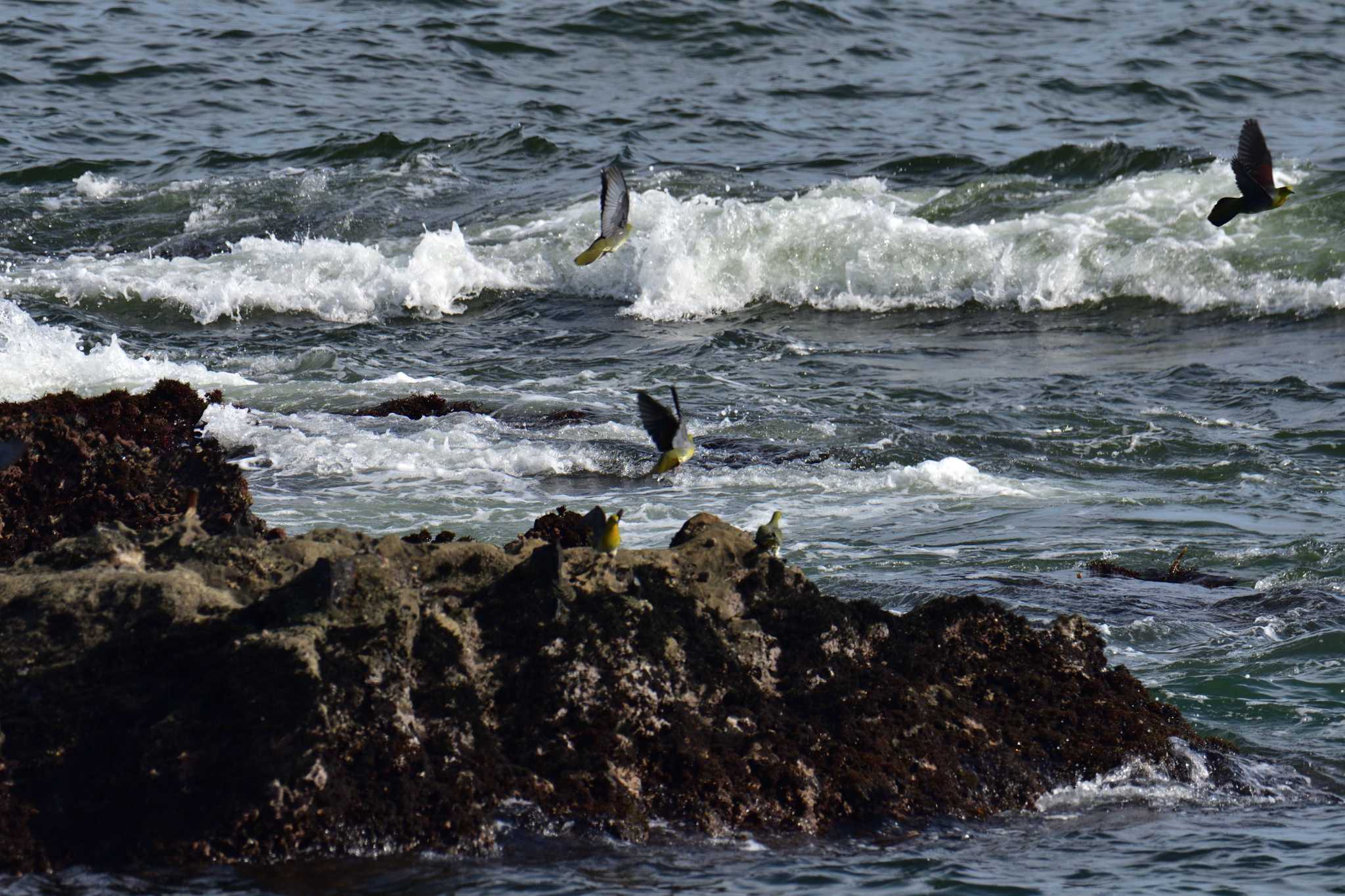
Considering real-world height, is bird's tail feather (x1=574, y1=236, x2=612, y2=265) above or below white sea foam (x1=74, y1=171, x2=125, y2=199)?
above

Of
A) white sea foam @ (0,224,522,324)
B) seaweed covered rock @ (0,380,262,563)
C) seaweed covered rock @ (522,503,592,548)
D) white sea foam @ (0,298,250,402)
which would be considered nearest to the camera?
seaweed covered rock @ (0,380,262,563)


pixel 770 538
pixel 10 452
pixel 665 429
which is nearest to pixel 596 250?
pixel 665 429

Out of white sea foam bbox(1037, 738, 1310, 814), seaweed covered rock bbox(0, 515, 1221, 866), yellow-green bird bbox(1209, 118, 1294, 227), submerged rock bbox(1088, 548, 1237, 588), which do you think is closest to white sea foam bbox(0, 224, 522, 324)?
submerged rock bbox(1088, 548, 1237, 588)

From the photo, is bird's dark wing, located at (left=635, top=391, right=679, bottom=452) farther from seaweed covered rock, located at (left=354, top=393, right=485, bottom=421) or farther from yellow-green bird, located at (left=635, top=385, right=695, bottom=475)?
seaweed covered rock, located at (left=354, top=393, right=485, bottom=421)

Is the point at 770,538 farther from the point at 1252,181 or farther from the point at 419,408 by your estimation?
the point at 419,408

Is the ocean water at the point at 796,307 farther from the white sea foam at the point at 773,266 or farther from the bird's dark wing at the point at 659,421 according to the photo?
the bird's dark wing at the point at 659,421

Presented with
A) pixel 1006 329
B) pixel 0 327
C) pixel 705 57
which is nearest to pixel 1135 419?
pixel 1006 329

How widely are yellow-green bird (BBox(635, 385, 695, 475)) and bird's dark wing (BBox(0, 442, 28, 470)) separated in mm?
1894

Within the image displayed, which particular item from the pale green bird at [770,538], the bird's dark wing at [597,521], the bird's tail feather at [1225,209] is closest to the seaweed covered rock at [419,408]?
the bird's tail feather at [1225,209]

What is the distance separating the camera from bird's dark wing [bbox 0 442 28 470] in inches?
200

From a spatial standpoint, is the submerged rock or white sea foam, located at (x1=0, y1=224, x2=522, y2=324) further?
white sea foam, located at (x1=0, y1=224, x2=522, y2=324)

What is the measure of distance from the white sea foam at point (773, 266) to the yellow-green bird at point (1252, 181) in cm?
783

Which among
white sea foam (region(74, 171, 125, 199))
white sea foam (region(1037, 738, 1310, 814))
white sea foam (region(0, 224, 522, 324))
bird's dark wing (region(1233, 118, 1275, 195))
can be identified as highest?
bird's dark wing (region(1233, 118, 1275, 195))

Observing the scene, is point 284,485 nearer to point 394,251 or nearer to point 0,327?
point 0,327
